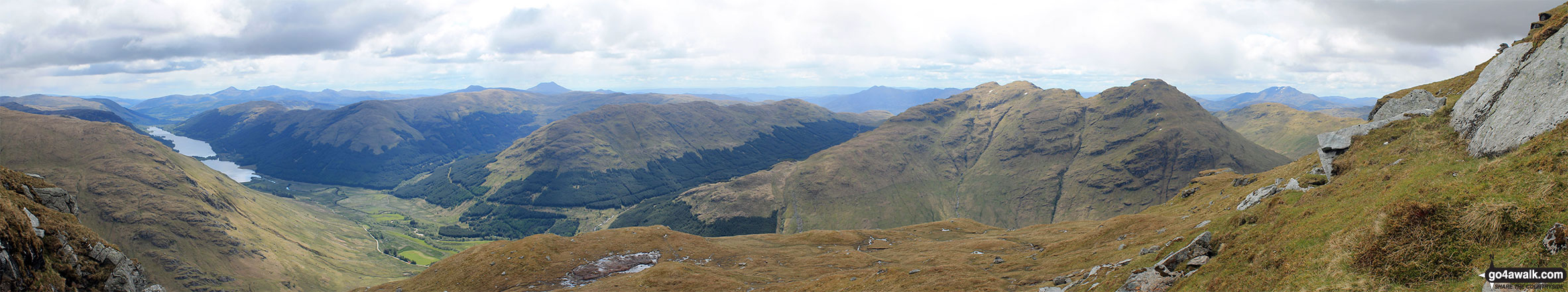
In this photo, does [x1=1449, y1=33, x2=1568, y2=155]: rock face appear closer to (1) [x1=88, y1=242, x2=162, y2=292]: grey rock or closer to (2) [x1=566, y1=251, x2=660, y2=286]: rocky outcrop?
(2) [x1=566, y1=251, x2=660, y2=286]: rocky outcrop

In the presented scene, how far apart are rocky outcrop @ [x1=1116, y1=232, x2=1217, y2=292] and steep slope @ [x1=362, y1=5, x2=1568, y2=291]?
10cm

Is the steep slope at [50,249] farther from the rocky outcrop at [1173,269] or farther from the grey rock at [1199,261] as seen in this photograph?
the grey rock at [1199,261]

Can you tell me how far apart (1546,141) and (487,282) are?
363ft

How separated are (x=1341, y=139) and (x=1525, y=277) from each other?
1485 inches

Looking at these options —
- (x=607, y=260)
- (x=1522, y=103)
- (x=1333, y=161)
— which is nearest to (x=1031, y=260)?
(x=1333, y=161)

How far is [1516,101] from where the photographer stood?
33.5m

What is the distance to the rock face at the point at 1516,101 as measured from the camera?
30156 mm

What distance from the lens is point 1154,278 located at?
3422 cm

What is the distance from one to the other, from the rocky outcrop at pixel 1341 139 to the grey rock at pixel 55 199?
120542mm

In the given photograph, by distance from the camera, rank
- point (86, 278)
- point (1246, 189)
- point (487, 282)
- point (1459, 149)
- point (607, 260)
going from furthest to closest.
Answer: point (607, 260) → point (487, 282) → point (1246, 189) → point (86, 278) → point (1459, 149)

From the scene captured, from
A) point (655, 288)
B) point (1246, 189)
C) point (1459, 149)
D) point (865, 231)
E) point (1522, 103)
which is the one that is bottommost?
→ point (865, 231)

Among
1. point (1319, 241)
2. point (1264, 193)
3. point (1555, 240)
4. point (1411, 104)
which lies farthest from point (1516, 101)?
point (1555, 240)

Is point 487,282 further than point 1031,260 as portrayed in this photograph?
Yes

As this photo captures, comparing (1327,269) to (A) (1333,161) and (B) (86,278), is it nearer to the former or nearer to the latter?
(A) (1333,161)
